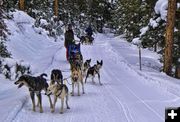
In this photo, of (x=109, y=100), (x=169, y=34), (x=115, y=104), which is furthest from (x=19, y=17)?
(x=115, y=104)

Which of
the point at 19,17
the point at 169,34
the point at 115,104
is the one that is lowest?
the point at 115,104

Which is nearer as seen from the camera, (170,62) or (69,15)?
(170,62)

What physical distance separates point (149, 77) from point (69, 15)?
140ft

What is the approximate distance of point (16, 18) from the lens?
31.7m

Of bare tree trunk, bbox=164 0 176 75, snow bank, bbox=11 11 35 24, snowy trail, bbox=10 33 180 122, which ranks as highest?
snow bank, bbox=11 11 35 24

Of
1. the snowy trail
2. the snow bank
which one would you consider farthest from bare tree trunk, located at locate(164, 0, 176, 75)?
the snow bank

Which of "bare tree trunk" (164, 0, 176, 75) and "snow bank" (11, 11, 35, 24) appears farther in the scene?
"snow bank" (11, 11, 35, 24)

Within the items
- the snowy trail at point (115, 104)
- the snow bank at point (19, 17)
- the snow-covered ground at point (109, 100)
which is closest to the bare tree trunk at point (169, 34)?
the snow-covered ground at point (109, 100)

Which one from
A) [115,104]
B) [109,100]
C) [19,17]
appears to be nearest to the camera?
[115,104]

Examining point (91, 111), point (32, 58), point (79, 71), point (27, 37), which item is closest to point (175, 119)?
point (91, 111)

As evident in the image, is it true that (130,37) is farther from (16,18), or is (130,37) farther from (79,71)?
(79,71)

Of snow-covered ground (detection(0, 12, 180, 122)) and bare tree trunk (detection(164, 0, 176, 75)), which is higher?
bare tree trunk (detection(164, 0, 176, 75))

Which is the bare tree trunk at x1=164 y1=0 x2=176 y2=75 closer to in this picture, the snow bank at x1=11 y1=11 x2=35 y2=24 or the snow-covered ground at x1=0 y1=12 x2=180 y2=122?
the snow-covered ground at x1=0 y1=12 x2=180 y2=122

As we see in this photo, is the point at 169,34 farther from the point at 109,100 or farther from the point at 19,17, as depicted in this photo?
the point at 19,17
